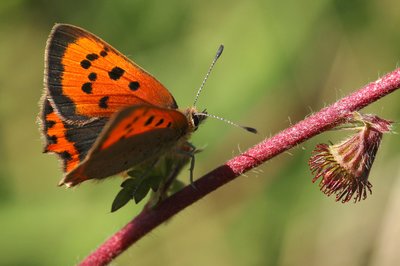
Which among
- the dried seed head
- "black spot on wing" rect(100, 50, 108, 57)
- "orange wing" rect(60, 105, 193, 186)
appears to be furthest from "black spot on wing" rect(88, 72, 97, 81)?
the dried seed head

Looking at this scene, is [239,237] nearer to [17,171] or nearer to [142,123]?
[17,171]

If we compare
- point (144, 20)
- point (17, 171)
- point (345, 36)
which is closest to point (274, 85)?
point (345, 36)

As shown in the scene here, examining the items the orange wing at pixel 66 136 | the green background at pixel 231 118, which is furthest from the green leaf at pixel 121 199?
the green background at pixel 231 118

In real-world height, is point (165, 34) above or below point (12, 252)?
above

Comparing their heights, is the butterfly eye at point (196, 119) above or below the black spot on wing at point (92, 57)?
below

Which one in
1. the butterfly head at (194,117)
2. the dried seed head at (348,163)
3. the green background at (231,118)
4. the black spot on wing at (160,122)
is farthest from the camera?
the green background at (231,118)

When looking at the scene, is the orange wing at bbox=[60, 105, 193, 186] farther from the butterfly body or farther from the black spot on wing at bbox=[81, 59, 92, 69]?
the black spot on wing at bbox=[81, 59, 92, 69]

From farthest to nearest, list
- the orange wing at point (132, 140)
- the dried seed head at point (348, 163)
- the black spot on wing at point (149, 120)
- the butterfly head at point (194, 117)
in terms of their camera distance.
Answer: the butterfly head at point (194, 117)
the dried seed head at point (348, 163)
the black spot on wing at point (149, 120)
the orange wing at point (132, 140)

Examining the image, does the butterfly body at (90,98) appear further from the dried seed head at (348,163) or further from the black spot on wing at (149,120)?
the dried seed head at (348,163)
